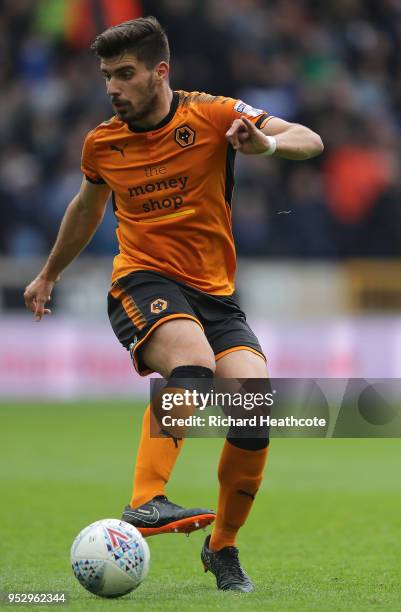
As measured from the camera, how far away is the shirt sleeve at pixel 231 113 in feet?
18.6

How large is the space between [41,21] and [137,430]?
20.7 ft

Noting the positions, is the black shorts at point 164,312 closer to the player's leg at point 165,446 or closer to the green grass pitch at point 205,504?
the player's leg at point 165,446

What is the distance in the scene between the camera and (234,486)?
5645 millimetres

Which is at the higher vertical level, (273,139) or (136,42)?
(136,42)

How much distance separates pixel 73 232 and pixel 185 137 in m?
0.78

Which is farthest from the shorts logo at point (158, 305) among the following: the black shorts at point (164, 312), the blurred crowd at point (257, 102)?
the blurred crowd at point (257, 102)

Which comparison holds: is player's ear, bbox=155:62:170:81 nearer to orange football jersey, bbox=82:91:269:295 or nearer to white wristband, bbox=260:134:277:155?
orange football jersey, bbox=82:91:269:295

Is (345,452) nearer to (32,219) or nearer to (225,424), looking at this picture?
(32,219)

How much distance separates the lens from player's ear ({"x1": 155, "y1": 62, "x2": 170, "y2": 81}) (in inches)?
222

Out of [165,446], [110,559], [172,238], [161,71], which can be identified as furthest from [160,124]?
[110,559]

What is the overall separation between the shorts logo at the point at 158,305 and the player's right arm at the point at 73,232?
713mm

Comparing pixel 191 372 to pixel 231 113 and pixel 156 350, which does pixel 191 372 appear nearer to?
pixel 156 350

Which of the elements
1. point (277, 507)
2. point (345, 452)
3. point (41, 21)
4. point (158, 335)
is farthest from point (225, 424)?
point (41, 21)

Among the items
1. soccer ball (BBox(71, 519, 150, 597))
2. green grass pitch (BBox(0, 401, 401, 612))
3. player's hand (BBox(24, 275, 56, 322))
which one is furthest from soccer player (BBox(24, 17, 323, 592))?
player's hand (BBox(24, 275, 56, 322))
